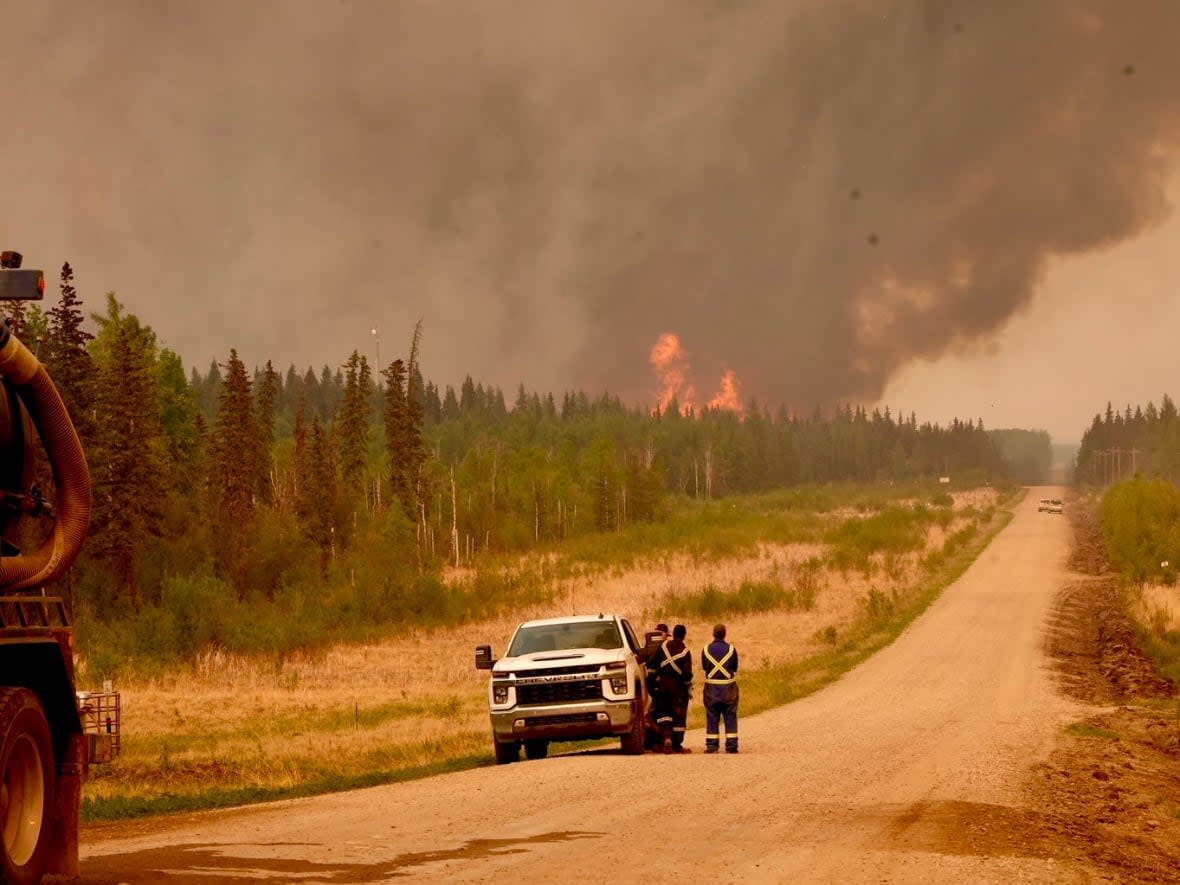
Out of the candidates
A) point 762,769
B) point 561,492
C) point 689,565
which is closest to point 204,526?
point 689,565

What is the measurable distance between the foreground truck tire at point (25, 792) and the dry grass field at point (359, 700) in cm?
872

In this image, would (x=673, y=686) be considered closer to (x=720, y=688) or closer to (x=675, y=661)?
(x=675, y=661)

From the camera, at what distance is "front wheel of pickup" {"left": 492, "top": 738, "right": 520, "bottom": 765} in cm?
2162

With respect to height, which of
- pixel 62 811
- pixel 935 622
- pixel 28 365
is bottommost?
pixel 935 622

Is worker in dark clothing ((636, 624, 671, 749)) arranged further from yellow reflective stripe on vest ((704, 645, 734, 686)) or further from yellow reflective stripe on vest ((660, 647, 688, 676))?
yellow reflective stripe on vest ((704, 645, 734, 686))

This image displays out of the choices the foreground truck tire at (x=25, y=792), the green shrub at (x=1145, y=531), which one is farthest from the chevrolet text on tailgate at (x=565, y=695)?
the green shrub at (x=1145, y=531)

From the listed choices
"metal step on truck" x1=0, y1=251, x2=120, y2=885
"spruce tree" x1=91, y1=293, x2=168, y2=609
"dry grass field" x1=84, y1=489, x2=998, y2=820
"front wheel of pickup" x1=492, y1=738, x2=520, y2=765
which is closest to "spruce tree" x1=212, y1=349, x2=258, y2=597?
"spruce tree" x1=91, y1=293, x2=168, y2=609

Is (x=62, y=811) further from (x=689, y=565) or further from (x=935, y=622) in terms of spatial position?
(x=689, y=565)

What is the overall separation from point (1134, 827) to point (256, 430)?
8546 centimetres

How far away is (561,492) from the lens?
136 m

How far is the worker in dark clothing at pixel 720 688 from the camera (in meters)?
21.0

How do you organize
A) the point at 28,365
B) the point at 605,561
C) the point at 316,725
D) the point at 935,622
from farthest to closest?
the point at 605,561, the point at 935,622, the point at 316,725, the point at 28,365

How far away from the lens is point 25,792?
9086 millimetres

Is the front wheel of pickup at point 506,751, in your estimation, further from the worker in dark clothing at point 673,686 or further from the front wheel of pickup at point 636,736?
the worker in dark clothing at point 673,686
